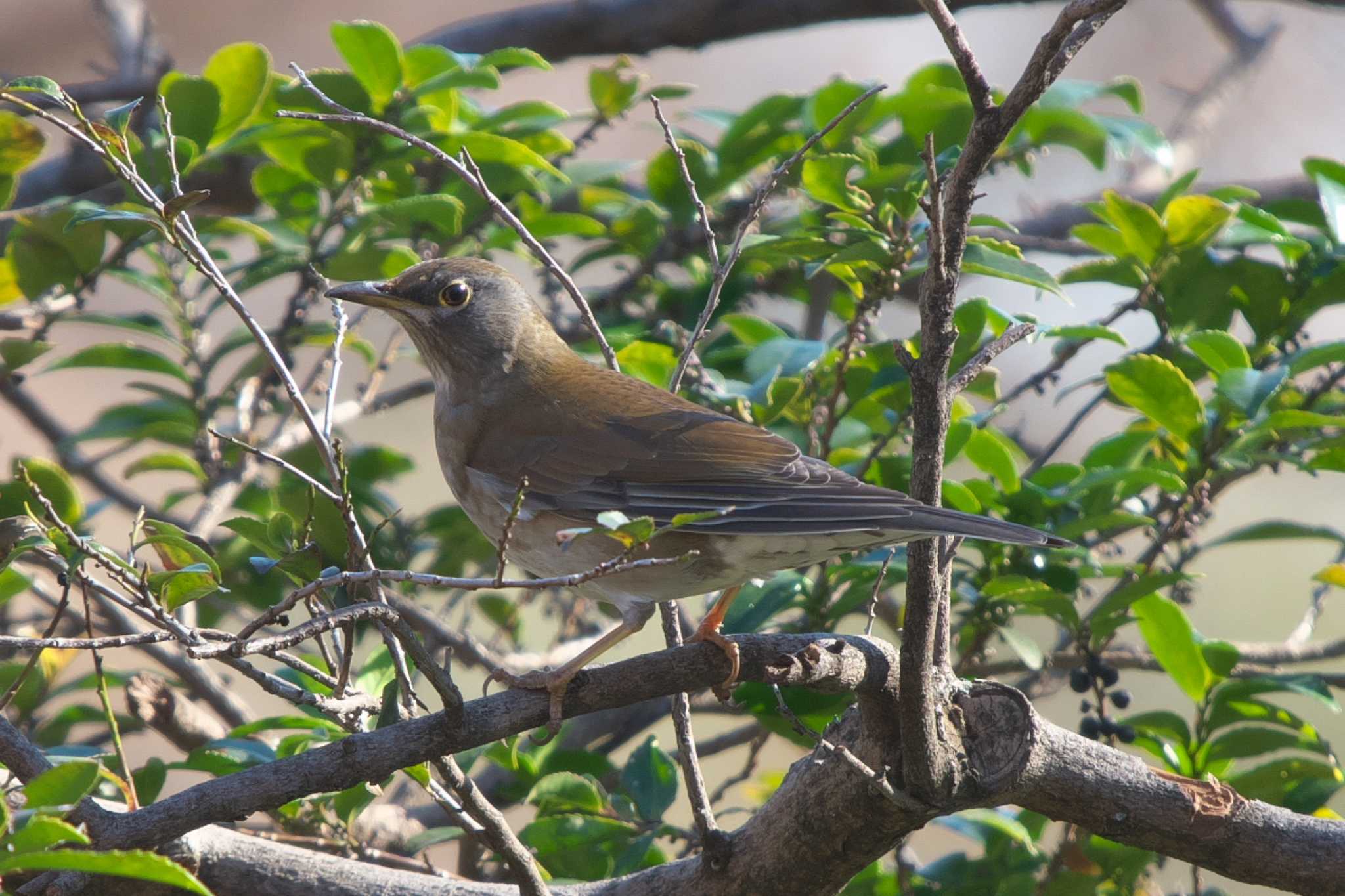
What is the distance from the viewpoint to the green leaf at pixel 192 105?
3865 mm

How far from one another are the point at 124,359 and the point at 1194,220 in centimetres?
336

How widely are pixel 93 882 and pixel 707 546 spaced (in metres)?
1.54

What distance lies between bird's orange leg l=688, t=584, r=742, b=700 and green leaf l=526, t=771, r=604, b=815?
0.58 metres

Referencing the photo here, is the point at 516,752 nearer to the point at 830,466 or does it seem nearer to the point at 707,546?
the point at 707,546

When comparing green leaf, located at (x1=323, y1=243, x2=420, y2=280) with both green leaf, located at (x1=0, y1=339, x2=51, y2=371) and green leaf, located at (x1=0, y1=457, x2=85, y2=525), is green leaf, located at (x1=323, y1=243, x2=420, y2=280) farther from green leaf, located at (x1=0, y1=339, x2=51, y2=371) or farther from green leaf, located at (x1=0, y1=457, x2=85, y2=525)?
green leaf, located at (x1=0, y1=457, x2=85, y2=525)

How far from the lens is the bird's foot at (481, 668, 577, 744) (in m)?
2.61

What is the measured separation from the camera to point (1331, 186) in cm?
407

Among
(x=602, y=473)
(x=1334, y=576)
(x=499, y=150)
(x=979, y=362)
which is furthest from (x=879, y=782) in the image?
(x=499, y=150)

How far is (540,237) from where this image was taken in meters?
4.75

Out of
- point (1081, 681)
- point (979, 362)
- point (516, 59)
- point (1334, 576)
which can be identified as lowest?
point (1081, 681)

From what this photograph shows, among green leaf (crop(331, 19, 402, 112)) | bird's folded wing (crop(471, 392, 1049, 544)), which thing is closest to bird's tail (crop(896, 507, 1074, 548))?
bird's folded wing (crop(471, 392, 1049, 544))

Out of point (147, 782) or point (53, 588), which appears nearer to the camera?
point (147, 782)

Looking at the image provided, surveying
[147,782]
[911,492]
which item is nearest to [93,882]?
[147,782]

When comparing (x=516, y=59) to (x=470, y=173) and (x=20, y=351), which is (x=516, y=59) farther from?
(x=20, y=351)
